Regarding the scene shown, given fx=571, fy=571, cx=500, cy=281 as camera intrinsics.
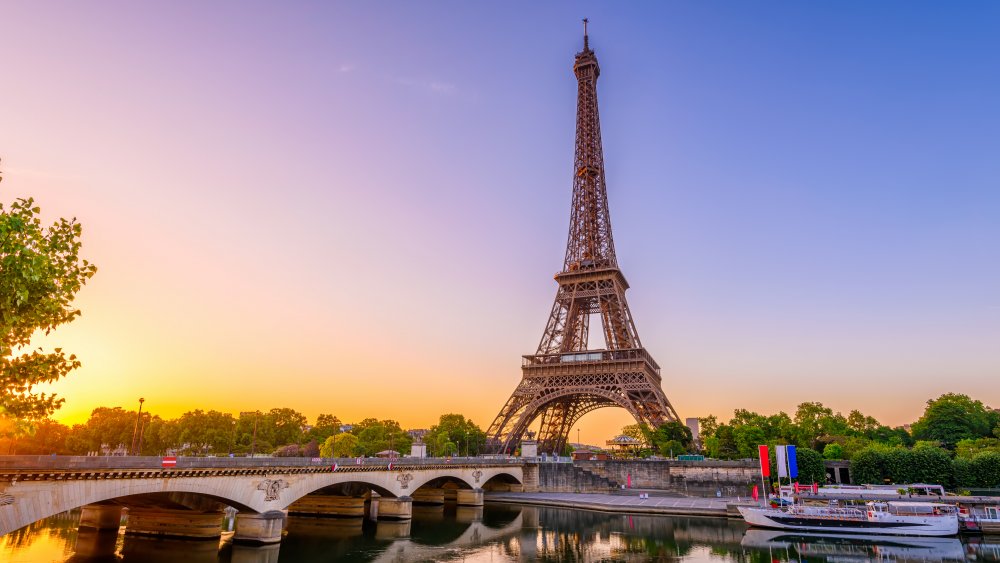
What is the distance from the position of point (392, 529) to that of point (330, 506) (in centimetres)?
909

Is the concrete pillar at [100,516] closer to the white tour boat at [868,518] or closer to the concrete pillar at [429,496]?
the concrete pillar at [429,496]

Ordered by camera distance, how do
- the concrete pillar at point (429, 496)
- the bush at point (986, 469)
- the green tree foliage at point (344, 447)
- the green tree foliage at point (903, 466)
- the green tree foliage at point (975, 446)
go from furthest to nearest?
the green tree foliage at point (344, 447) → the green tree foliage at point (975, 446) → the concrete pillar at point (429, 496) → the green tree foliage at point (903, 466) → the bush at point (986, 469)

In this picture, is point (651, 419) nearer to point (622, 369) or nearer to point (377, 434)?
point (622, 369)

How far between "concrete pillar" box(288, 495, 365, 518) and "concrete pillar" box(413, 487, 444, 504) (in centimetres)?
1092

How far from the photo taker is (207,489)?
26.4 metres

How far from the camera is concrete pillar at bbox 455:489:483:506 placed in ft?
172

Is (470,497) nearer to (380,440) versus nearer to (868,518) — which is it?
(868,518)

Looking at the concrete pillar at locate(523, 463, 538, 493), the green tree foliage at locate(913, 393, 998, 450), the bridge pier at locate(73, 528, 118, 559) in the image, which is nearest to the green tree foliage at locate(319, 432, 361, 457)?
the concrete pillar at locate(523, 463, 538, 493)

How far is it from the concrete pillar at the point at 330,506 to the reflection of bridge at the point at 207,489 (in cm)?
8

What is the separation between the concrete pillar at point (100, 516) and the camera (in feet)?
106

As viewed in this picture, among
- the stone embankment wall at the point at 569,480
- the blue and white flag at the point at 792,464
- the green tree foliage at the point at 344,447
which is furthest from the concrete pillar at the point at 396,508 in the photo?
the green tree foliage at the point at 344,447

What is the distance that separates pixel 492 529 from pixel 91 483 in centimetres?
2542

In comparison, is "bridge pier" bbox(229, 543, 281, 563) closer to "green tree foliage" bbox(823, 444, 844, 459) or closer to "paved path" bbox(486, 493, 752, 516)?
"paved path" bbox(486, 493, 752, 516)

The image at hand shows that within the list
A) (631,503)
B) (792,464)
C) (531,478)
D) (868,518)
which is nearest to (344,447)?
(531,478)
